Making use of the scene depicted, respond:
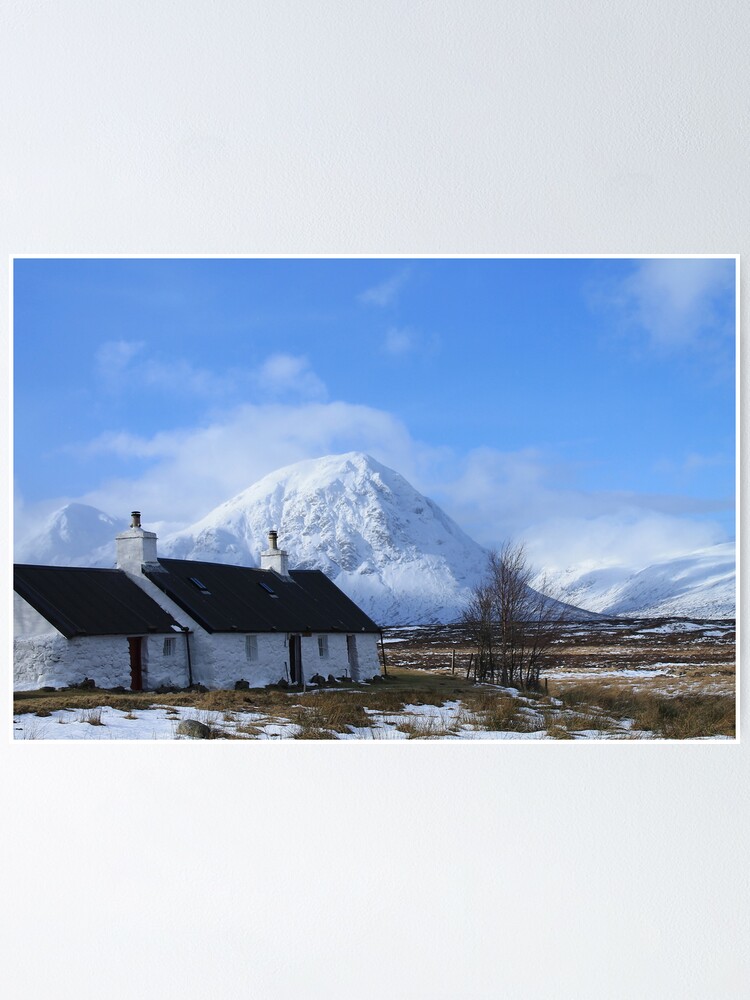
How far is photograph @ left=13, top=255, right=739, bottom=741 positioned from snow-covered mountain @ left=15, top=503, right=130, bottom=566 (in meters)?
0.01

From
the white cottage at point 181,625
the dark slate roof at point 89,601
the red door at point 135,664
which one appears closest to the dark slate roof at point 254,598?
the white cottage at point 181,625

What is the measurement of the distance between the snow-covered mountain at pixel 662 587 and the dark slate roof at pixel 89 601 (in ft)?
6.26

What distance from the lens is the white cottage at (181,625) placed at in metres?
4.39

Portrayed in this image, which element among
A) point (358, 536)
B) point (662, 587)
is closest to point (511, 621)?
point (662, 587)

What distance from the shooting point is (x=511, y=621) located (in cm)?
468

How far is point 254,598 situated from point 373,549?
0.63 meters

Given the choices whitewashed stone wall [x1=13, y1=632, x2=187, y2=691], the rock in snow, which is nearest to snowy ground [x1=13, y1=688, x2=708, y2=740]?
whitewashed stone wall [x1=13, y1=632, x2=187, y2=691]

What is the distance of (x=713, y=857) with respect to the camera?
4.15 m

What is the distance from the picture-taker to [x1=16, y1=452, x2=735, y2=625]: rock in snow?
440cm

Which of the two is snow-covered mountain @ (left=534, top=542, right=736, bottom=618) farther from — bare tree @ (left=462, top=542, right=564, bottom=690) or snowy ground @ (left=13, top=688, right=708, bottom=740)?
snowy ground @ (left=13, top=688, right=708, bottom=740)

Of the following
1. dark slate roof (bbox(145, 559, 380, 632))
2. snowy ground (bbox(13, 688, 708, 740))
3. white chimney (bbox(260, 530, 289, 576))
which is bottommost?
snowy ground (bbox(13, 688, 708, 740))

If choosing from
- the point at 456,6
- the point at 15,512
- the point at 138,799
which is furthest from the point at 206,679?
the point at 456,6

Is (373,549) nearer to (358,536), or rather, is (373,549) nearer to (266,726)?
(358,536)

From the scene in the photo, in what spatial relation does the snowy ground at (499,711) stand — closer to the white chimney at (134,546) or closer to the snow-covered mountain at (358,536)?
the snow-covered mountain at (358,536)
